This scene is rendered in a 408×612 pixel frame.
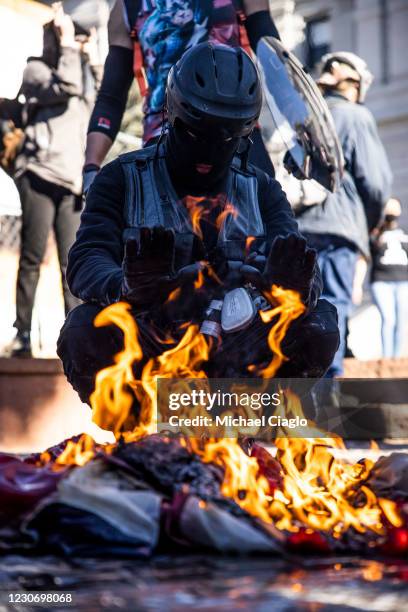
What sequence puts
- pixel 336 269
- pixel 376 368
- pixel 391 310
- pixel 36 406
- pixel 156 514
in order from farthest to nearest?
1. pixel 391 310
2. pixel 376 368
3. pixel 336 269
4. pixel 36 406
5. pixel 156 514

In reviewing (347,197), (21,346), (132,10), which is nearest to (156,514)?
(132,10)

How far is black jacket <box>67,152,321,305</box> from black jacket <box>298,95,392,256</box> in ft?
8.97

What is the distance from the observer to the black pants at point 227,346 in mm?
3842

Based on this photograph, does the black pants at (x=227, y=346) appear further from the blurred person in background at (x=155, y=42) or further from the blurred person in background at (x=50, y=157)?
the blurred person in background at (x=50, y=157)

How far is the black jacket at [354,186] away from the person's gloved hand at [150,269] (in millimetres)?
3425

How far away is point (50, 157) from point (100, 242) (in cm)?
350

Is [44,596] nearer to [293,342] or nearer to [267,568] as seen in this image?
[267,568]

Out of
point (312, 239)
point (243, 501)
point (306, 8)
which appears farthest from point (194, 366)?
point (306, 8)

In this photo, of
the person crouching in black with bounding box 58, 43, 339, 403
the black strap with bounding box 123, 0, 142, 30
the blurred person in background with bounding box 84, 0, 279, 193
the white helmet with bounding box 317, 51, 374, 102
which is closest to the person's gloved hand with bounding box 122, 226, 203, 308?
the person crouching in black with bounding box 58, 43, 339, 403

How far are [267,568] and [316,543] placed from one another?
28 centimetres

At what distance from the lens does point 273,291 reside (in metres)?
3.58

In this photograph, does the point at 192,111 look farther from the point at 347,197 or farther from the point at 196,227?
the point at 347,197

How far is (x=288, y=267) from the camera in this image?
3506mm

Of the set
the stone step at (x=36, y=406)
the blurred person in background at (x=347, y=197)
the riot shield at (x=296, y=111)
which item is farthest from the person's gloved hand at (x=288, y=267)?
the blurred person in background at (x=347, y=197)
